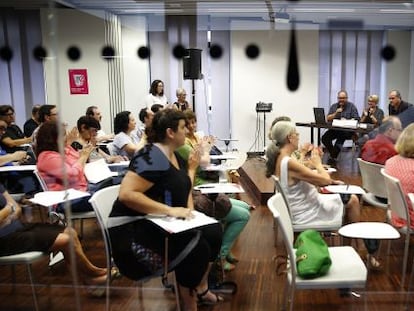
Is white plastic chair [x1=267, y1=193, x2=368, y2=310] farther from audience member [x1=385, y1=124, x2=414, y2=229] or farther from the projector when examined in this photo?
the projector

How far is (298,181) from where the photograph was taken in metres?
2.42

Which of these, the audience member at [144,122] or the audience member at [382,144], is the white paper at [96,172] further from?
the audience member at [382,144]

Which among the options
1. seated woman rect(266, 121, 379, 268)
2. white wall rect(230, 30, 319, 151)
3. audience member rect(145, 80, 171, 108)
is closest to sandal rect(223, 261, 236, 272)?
seated woman rect(266, 121, 379, 268)

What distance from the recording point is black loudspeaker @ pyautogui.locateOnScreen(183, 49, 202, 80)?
5.10 metres

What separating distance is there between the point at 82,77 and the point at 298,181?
94.7 inches

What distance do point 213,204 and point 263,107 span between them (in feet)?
10.2

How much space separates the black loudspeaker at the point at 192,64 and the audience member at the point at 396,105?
225cm

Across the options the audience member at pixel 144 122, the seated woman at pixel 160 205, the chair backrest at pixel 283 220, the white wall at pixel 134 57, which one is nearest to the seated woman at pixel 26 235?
the seated woman at pixel 160 205

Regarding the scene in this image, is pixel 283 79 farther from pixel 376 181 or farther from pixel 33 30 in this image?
pixel 33 30

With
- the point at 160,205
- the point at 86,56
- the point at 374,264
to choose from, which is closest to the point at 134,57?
the point at 86,56

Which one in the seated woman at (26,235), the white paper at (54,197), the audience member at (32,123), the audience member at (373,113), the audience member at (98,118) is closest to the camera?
the seated woman at (26,235)

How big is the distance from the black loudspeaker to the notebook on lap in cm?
151

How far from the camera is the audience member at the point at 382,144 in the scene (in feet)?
10.4

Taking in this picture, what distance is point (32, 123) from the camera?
3.03 meters
